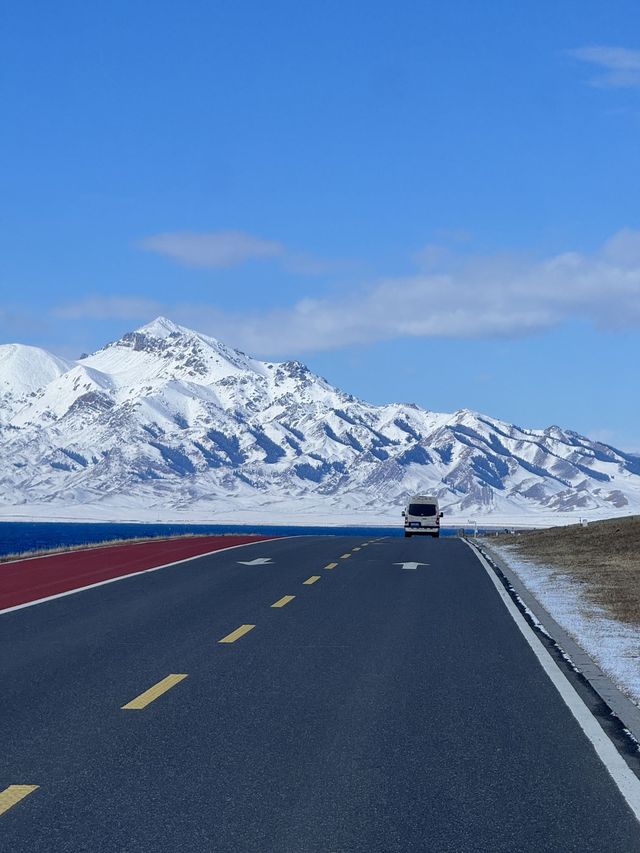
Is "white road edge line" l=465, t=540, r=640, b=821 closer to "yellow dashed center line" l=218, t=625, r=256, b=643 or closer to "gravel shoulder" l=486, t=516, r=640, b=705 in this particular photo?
"gravel shoulder" l=486, t=516, r=640, b=705

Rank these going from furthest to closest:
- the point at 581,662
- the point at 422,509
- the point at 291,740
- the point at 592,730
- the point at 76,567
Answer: the point at 422,509
the point at 76,567
the point at 581,662
the point at 592,730
the point at 291,740

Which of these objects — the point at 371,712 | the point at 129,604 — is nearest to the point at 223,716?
the point at 371,712

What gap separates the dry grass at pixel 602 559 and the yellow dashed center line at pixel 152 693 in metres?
7.63

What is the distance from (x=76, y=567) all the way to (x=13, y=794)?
67.6 feet

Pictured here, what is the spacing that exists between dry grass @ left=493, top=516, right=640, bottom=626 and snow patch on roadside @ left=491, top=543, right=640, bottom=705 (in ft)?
0.96

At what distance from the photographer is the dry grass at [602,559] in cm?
1943

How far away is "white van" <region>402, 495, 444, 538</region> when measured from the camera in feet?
202

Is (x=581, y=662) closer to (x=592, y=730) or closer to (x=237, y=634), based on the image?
(x=592, y=730)

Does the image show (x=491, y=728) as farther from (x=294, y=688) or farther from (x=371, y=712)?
(x=294, y=688)

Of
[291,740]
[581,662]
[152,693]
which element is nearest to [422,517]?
[581,662]

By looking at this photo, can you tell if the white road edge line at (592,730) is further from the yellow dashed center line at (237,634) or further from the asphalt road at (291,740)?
the yellow dashed center line at (237,634)

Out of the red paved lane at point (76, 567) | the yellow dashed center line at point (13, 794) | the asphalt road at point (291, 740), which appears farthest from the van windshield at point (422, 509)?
the yellow dashed center line at point (13, 794)

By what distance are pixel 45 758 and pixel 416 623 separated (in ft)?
28.0

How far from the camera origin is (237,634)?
1423 centimetres
